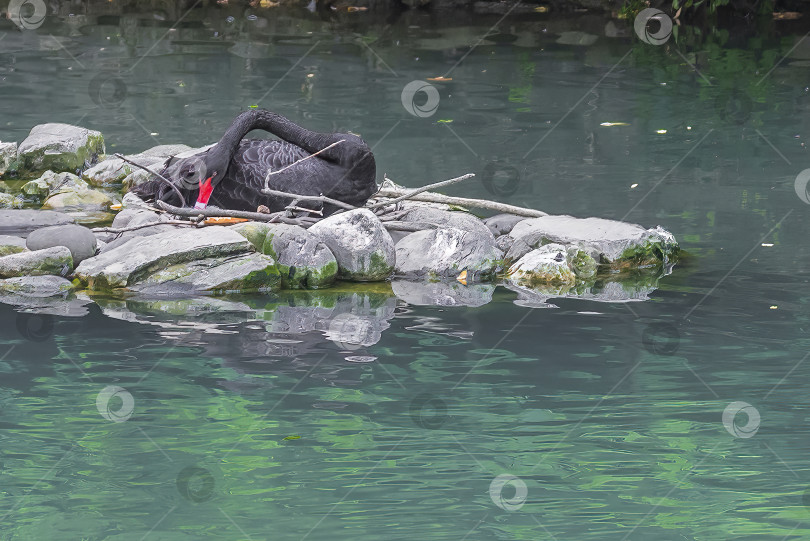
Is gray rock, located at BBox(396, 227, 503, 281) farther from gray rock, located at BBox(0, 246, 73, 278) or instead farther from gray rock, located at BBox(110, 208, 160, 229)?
gray rock, located at BBox(0, 246, 73, 278)

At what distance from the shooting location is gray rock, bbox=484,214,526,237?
963cm

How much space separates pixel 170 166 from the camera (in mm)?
9805

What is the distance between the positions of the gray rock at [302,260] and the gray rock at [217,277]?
0.09 m

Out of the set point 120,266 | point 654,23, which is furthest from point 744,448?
point 654,23

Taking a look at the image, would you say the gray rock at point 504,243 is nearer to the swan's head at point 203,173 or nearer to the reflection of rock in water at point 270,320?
the reflection of rock in water at point 270,320

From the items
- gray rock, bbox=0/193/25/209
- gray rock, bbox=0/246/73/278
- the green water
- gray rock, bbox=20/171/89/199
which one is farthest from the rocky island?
gray rock, bbox=20/171/89/199

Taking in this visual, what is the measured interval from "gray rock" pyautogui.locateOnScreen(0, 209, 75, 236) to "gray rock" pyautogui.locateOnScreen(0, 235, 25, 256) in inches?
23.1

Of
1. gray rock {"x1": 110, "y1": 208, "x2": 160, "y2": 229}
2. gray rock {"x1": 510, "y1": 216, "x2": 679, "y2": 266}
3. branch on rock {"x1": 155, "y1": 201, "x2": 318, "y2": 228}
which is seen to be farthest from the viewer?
gray rock {"x1": 110, "y1": 208, "x2": 160, "y2": 229}

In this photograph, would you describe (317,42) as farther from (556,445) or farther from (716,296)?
(556,445)

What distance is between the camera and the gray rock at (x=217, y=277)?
8.10 m

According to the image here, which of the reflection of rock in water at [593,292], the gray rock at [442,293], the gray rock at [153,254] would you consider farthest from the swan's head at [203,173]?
the reflection of rock in water at [593,292]

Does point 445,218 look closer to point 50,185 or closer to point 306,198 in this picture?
point 306,198

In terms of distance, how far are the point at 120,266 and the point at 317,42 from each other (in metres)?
13.9

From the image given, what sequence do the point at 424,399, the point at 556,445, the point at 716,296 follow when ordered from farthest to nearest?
the point at 716,296 < the point at 424,399 < the point at 556,445
